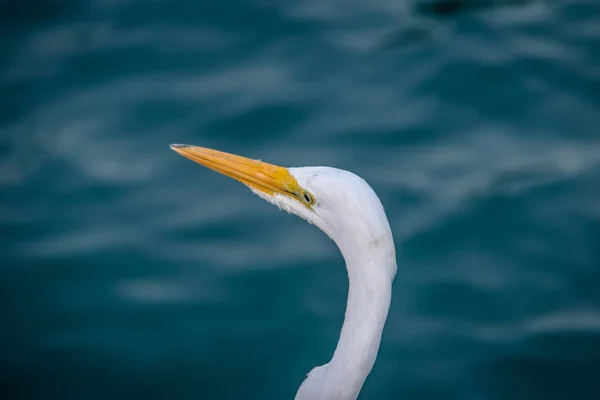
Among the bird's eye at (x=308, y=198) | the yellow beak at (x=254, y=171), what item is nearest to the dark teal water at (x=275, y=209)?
the yellow beak at (x=254, y=171)

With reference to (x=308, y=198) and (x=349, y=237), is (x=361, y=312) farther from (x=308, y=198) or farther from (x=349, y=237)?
(x=308, y=198)

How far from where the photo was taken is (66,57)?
27.5 ft

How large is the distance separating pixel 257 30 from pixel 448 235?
321cm

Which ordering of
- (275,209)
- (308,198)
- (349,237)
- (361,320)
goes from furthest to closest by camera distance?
(275,209), (308,198), (361,320), (349,237)

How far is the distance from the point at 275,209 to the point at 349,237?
10.2 feet

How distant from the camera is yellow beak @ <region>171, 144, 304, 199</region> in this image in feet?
14.5

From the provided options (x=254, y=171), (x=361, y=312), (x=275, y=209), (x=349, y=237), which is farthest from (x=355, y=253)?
(x=275, y=209)

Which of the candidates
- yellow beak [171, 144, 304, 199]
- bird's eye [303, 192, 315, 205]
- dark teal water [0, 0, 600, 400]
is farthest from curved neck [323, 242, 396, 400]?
dark teal water [0, 0, 600, 400]

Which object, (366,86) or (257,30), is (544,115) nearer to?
(366,86)

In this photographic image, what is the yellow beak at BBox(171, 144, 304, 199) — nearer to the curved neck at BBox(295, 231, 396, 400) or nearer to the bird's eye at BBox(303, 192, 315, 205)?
the bird's eye at BBox(303, 192, 315, 205)

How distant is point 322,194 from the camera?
417cm

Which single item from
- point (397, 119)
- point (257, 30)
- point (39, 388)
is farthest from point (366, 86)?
point (39, 388)

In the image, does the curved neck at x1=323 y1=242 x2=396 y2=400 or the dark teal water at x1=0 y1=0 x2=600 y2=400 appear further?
the dark teal water at x1=0 y1=0 x2=600 y2=400

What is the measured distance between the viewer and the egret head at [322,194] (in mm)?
3975
